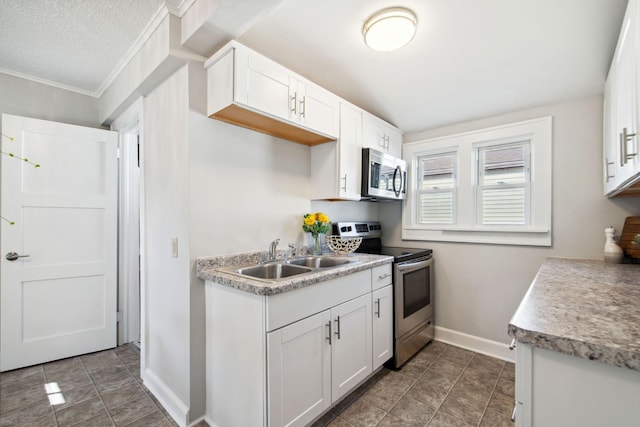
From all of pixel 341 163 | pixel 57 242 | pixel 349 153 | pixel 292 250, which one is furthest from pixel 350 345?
pixel 57 242

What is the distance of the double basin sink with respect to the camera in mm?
1894

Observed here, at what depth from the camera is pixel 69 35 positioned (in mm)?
1985

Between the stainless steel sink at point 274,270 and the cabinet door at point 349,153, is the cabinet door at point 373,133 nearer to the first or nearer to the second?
the cabinet door at point 349,153

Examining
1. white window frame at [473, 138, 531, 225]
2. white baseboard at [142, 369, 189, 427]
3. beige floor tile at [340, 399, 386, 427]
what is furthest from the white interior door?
white window frame at [473, 138, 531, 225]

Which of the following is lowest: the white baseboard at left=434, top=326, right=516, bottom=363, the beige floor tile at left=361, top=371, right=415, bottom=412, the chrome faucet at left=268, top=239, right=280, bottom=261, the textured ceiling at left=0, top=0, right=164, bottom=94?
the beige floor tile at left=361, top=371, right=415, bottom=412

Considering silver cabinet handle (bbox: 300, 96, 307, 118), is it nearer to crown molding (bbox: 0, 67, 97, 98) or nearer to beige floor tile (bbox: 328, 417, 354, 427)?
beige floor tile (bbox: 328, 417, 354, 427)

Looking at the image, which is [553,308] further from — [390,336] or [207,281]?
[207,281]

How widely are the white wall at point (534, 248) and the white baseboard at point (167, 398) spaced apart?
7.97 ft

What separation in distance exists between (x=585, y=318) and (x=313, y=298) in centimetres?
117

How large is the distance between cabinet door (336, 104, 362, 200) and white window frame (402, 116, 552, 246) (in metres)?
0.92

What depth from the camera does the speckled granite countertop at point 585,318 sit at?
0.70 metres

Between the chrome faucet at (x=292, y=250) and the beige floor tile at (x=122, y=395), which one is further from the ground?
the chrome faucet at (x=292, y=250)

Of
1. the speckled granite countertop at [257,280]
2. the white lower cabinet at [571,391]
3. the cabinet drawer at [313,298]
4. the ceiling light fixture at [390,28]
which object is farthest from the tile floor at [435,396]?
the ceiling light fixture at [390,28]

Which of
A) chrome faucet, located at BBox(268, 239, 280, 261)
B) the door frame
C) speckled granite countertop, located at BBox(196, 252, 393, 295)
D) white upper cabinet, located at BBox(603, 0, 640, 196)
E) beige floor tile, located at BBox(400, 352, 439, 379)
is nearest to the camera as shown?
white upper cabinet, located at BBox(603, 0, 640, 196)
